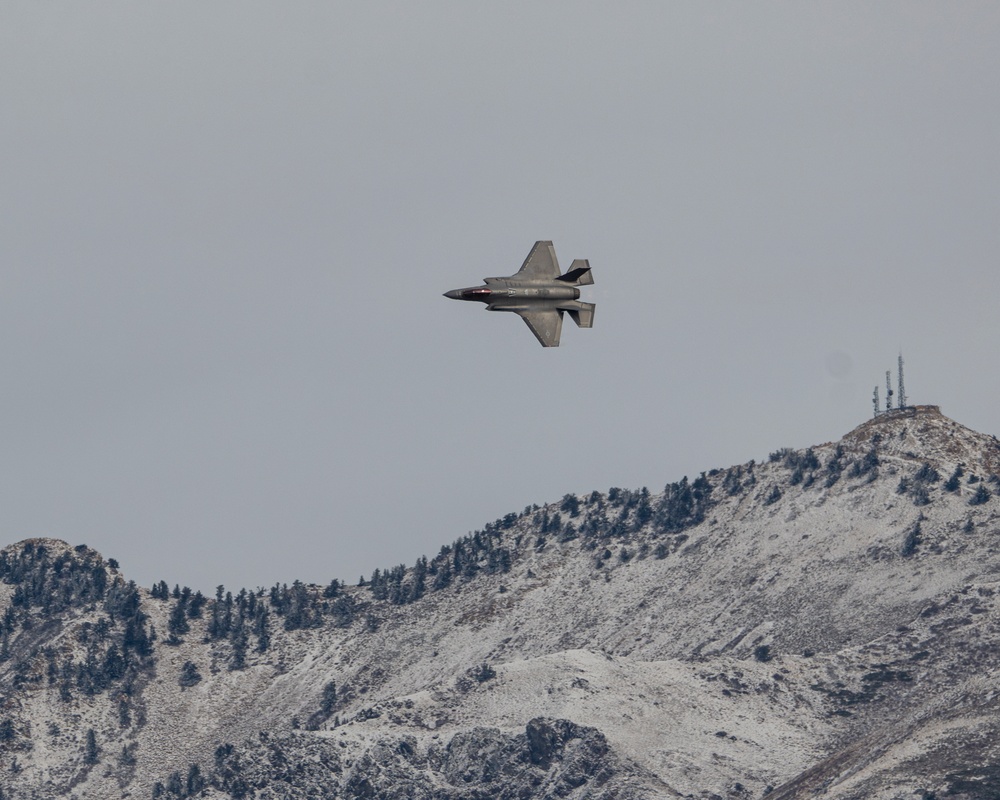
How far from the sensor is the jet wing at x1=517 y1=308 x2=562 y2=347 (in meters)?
140

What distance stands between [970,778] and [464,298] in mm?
76951

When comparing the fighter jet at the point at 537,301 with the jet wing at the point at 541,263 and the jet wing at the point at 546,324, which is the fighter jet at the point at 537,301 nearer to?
the jet wing at the point at 546,324

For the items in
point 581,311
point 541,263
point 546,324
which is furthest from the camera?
point 541,263

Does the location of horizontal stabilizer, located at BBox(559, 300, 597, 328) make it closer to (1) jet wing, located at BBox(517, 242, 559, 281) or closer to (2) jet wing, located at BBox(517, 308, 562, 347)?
(2) jet wing, located at BBox(517, 308, 562, 347)

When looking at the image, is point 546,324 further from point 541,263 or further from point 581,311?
point 541,263

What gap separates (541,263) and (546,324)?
7390 millimetres

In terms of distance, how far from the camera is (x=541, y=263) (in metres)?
146

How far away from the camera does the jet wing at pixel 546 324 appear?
13962cm

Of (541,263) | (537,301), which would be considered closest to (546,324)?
(537,301)

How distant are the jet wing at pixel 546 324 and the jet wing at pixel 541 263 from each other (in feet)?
12.8

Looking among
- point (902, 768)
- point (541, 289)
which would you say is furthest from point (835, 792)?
point (541, 289)

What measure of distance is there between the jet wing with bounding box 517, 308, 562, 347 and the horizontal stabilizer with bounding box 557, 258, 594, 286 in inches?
118

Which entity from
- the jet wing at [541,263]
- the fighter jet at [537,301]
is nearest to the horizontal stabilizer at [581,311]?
the fighter jet at [537,301]

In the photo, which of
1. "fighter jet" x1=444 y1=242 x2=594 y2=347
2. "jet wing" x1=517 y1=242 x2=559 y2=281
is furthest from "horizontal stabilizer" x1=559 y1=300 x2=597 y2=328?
"jet wing" x1=517 y1=242 x2=559 y2=281
